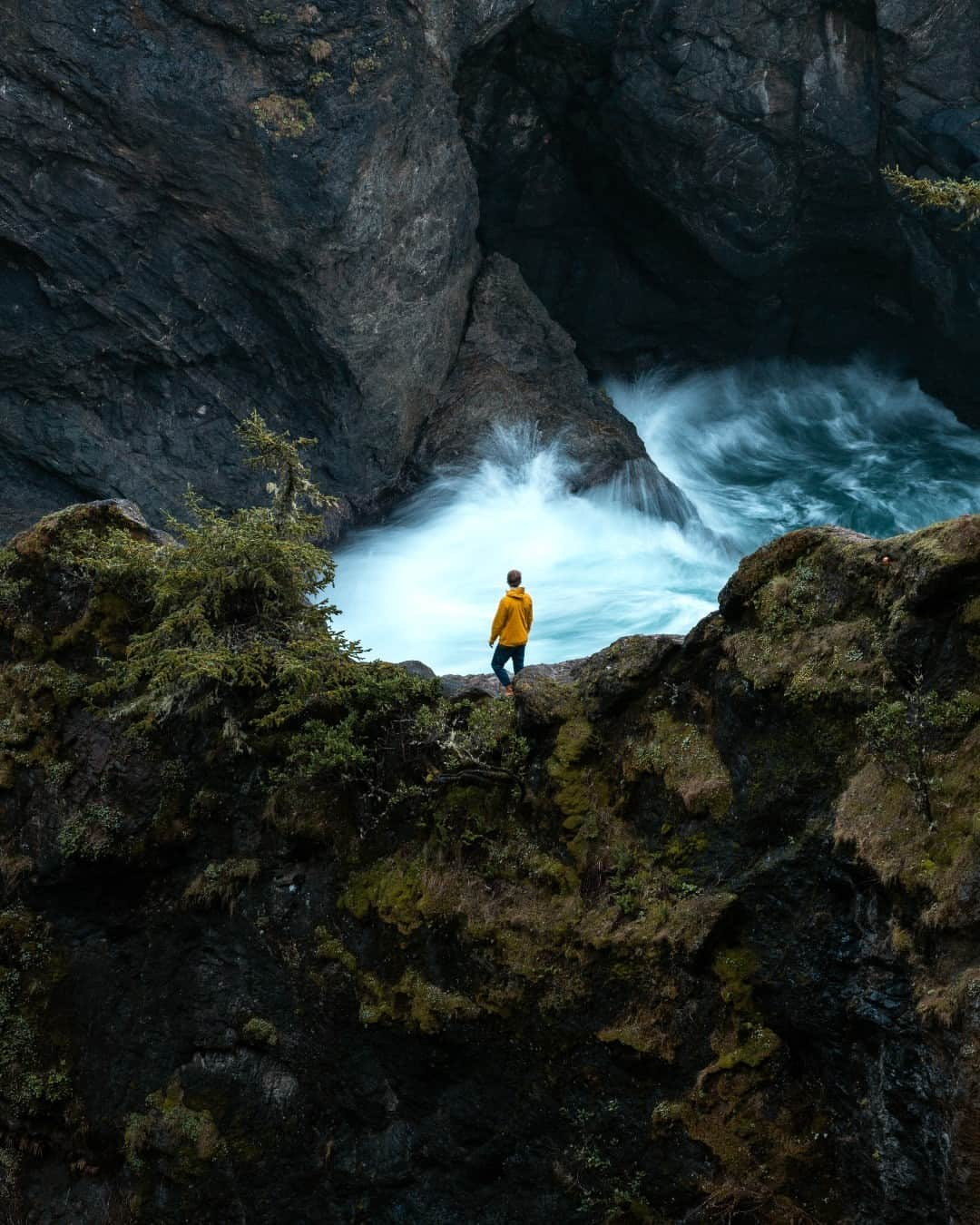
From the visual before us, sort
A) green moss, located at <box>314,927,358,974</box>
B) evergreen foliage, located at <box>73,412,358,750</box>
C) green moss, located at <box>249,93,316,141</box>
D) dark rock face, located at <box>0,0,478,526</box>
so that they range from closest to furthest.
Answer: green moss, located at <box>314,927,358,974</box>
evergreen foliage, located at <box>73,412,358,750</box>
dark rock face, located at <box>0,0,478,526</box>
green moss, located at <box>249,93,316,141</box>

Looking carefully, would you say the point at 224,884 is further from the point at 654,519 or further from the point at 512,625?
the point at 654,519

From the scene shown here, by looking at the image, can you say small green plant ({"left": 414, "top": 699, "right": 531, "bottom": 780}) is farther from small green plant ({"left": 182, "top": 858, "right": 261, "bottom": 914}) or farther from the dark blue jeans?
the dark blue jeans

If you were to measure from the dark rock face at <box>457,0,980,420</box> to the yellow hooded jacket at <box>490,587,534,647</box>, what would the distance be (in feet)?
41.8

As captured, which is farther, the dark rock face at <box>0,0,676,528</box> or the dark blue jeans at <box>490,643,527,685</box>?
the dark rock face at <box>0,0,676,528</box>

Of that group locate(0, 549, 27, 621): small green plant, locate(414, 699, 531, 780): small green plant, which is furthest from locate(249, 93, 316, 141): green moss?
locate(414, 699, 531, 780): small green plant

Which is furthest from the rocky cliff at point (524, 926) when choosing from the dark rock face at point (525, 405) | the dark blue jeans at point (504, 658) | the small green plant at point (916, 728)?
the dark rock face at point (525, 405)

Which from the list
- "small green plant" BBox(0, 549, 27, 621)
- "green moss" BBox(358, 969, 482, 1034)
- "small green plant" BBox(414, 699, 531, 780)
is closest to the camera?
"green moss" BBox(358, 969, 482, 1034)

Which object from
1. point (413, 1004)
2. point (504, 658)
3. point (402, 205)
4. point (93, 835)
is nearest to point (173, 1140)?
point (413, 1004)

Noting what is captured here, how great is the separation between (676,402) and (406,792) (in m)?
20.1

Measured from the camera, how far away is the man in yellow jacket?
10.9 meters

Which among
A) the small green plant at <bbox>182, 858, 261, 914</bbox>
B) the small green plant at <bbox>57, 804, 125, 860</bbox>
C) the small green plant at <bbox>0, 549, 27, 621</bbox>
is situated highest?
the small green plant at <bbox>0, 549, 27, 621</bbox>

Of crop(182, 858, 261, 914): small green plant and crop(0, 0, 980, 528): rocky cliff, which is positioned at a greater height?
crop(0, 0, 980, 528): rocky cliff

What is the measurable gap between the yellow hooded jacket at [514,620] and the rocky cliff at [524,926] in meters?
2.35

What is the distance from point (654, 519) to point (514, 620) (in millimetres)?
10826
